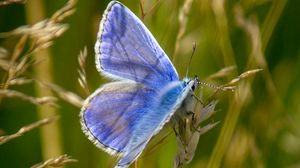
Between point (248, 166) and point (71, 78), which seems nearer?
point (248, 166)

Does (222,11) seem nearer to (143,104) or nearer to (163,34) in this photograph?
(163,34)

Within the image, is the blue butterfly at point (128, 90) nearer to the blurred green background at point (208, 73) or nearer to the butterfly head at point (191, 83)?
the butterfly head at point (191, 83)

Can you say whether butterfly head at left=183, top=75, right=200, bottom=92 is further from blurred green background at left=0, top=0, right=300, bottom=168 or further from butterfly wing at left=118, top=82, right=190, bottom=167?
blurred green background at left=0, top=0, right=300, bottom=168

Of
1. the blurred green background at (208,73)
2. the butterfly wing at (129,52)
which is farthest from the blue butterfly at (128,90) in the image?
the blurred green background at (208,73)

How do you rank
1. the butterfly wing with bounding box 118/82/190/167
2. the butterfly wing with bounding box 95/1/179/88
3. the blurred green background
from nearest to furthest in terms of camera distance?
1. the butterfly wing with bounding box 118/82/190/167
2. the butterfly wing with bounding box 95/1/179/88
3. the blurred green background

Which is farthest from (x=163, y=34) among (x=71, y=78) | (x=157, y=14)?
(x=71, y=78)

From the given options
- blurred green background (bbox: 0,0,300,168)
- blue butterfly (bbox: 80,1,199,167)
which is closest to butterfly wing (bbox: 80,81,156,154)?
blue butterfly (bbox: 80,1,199,167)
